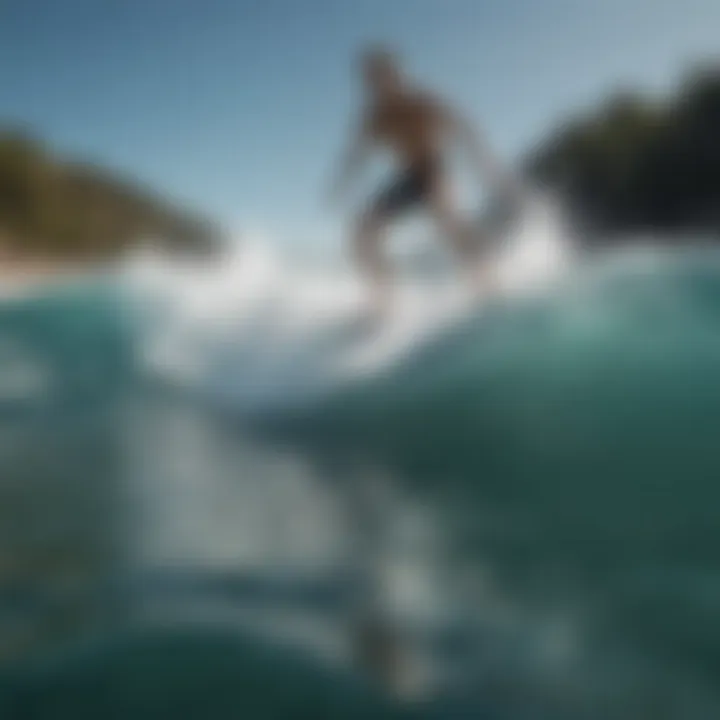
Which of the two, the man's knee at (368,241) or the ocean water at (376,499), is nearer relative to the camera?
the ocean water at (376,499)

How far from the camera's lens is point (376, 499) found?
5.86 ft

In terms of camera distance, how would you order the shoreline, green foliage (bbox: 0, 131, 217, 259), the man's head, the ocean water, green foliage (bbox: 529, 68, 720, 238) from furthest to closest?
the shoreline < green foliage (bbox: 0, 131, 217, 259) < green foliage (bbox: 529, 68, 720, 238) < the man's head < the ocean water

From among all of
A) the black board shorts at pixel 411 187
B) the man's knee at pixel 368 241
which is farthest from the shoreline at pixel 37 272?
the black board shorts at pixel 411 187

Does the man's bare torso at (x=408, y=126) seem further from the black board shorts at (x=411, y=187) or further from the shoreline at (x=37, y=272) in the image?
the shoreline at (x=37, y=272)

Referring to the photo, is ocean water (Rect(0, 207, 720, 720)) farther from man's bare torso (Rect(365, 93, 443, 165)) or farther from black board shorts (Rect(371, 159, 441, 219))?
man's bare torso (Rect(365, 93, 443, 165))

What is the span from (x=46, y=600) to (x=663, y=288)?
1.63m

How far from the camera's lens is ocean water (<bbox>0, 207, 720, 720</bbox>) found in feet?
4.25

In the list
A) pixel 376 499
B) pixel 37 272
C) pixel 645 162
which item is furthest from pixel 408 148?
pixel 37 272

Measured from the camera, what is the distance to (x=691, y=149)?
281 cm

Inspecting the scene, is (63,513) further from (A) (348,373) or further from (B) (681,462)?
(B) (681,462)

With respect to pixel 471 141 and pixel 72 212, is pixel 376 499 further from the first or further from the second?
pixel 72 212

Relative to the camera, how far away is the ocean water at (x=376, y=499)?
1295mm

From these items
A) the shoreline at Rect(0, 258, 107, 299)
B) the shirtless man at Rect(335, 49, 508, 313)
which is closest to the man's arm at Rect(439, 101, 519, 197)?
the shirtless man at Rect(335, 49, 508, 313)

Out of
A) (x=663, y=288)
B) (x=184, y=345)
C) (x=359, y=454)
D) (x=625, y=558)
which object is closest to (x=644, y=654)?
(x=625, y=558)
